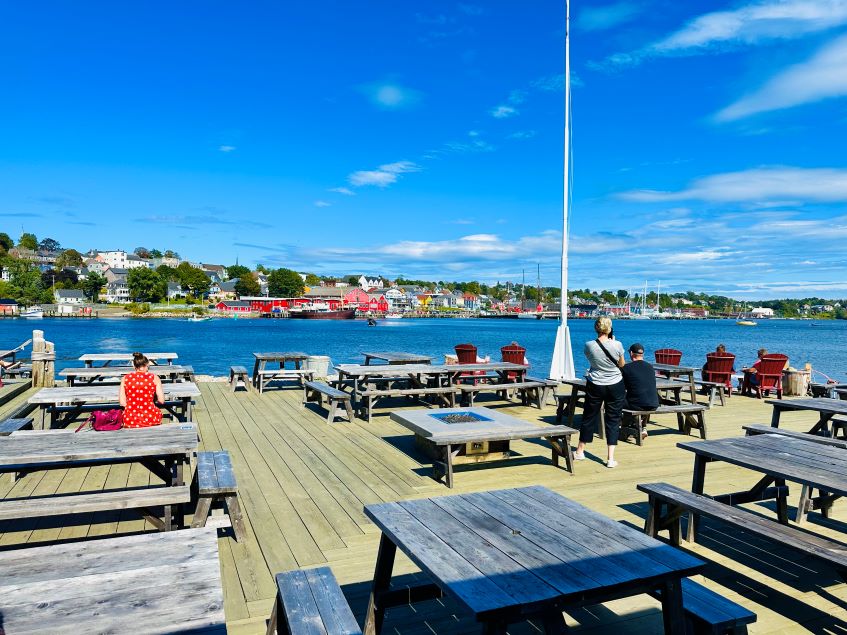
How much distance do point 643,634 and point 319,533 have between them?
8.59 ft

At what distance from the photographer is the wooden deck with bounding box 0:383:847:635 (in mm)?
3605

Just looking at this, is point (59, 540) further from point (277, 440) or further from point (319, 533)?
point (277, 440)

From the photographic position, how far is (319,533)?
4.83 metres

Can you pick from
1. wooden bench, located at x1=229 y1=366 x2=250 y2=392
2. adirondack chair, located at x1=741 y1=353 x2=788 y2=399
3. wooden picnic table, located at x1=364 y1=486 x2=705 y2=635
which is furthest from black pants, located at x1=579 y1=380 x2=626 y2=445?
wooden bench, located at x1=229 y1=366 x2=250 y2=392

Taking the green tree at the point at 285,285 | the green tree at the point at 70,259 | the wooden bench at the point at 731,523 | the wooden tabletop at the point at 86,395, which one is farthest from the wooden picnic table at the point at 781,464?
the green tree at the point at 70,259

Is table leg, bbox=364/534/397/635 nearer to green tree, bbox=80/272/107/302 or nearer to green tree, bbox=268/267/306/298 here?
green tree, bbox=80/272/107/302

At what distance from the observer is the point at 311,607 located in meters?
2.64

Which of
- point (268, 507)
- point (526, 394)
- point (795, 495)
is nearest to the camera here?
point (268, 507)

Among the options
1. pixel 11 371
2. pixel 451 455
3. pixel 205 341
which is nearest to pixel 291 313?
pixel 205 341

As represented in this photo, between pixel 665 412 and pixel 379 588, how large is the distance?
5930mm

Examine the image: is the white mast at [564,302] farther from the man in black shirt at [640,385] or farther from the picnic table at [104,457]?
the picnic table at [104,457]

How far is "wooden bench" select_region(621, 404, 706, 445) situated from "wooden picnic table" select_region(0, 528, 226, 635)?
644 centimetres

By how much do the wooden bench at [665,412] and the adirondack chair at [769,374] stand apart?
16.0 feet

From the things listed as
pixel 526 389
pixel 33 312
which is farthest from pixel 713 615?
pixel 33 312
